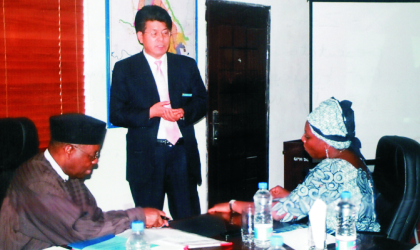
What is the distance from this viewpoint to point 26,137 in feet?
6.60

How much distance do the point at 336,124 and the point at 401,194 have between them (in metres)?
0.42

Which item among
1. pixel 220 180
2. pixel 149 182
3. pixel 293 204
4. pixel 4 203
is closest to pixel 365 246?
pixel 293 204

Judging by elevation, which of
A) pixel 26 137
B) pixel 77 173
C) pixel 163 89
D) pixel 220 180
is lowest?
pixel 220 180

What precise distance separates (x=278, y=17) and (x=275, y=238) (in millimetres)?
3577

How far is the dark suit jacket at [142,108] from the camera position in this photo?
10.4 feet

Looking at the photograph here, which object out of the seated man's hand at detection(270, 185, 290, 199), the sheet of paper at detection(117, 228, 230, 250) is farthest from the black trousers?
the sheet of paper at detection(117, 228, 230, 250)

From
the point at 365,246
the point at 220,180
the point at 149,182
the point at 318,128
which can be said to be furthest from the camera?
the point at 220,180

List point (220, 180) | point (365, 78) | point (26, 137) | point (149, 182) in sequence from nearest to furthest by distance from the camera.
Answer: point (26, 137)
point (149, 182)
point (220, 180)
point (365, 78)

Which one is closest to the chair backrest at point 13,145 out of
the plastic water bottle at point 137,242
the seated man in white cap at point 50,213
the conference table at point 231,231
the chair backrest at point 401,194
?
the seated man in white cap at point 50,213

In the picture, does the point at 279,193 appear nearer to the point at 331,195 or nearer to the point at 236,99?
the point at 331,195

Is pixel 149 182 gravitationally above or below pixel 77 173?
below

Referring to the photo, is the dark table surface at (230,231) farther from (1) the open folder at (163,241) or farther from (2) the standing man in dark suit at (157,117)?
(2) the standing man in dark suit at (157,117)

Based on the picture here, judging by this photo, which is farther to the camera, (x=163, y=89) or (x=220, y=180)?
(x=220, y=180)

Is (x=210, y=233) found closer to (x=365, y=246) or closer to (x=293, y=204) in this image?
(x=293, y=204)
